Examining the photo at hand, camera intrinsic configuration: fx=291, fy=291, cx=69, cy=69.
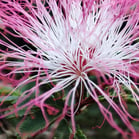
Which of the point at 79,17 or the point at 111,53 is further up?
the point at 79,17

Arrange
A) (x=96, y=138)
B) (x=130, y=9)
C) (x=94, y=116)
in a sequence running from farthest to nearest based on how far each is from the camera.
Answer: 1. (x=96, y=138)
2. (x=94, y=116)
3. (x=130, y=9)

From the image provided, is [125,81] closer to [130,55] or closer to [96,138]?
[130,55]

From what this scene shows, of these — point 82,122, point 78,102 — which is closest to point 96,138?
point 82,122

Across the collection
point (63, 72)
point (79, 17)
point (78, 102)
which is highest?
point (79, 17)

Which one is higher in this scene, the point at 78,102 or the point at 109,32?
the point at 109,32

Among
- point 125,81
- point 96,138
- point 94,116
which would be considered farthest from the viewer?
point 96,138

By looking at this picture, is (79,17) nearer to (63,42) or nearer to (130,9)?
(63,42)

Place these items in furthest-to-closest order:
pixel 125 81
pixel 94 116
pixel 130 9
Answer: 1. pixel 94 116
2. pixel 130 9
3. pixel 125 81

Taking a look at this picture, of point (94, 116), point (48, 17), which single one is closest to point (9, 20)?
point (48, 17)

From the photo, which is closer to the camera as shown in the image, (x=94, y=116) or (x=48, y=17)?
(x=48, y=17)
